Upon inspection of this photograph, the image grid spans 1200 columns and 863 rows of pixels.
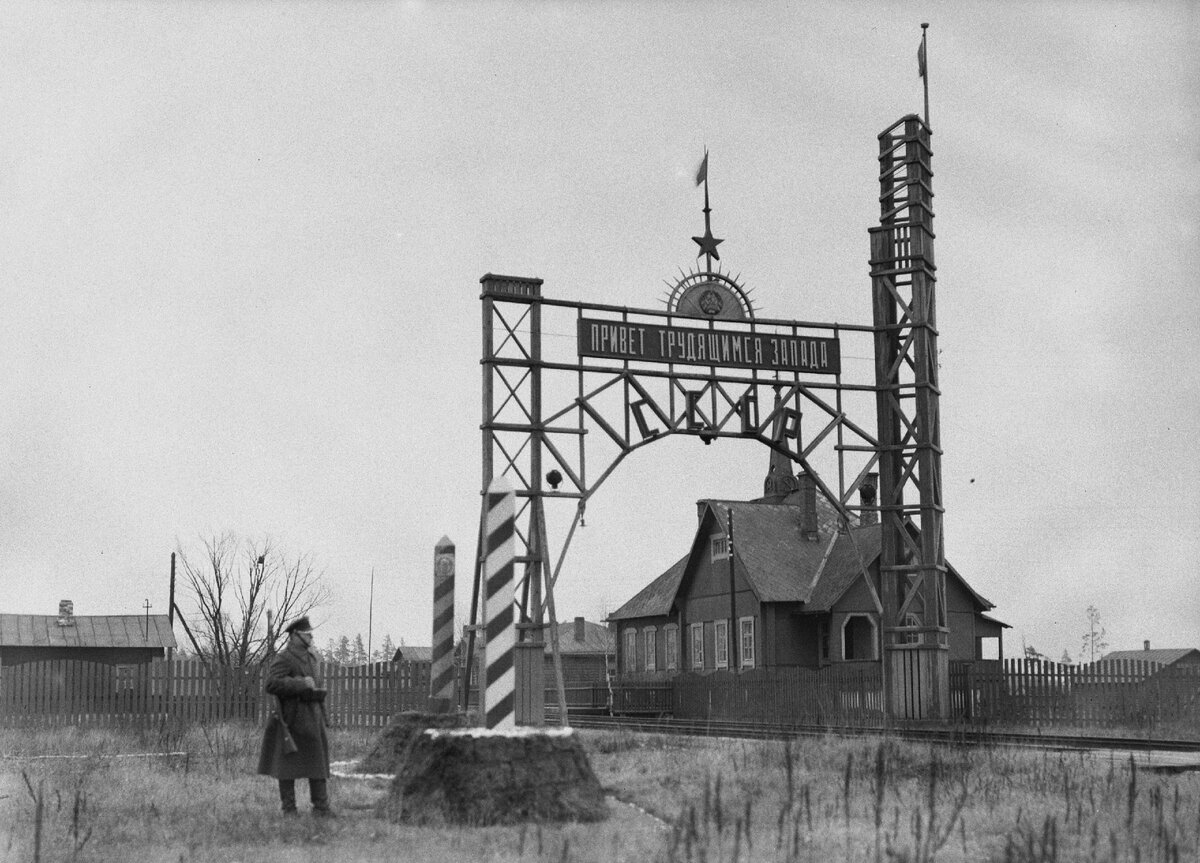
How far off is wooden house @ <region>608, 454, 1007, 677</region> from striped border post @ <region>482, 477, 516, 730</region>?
29538 millimetres

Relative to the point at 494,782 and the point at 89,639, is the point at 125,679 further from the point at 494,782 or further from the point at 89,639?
the point at 89,639

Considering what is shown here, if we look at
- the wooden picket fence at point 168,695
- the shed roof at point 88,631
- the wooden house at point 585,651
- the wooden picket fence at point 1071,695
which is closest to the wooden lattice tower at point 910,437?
the wooden picket fence at point 1071,695

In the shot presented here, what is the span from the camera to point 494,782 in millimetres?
9453

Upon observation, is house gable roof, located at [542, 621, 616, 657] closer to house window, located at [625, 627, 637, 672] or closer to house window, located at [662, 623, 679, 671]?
house window, located at [625, 627, 637, 672]

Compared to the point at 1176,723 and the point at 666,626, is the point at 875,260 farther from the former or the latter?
the point at 666,626

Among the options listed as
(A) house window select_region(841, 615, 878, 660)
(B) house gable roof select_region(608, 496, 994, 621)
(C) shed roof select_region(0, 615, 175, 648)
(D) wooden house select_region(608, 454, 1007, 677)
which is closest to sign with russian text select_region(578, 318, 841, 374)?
(D) wooden house select_region(608, 454, 1007, 677)

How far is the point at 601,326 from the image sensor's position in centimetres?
2330

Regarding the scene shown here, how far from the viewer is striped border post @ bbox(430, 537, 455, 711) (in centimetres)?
1449

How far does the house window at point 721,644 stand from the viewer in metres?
45.2

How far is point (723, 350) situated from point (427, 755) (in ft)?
49.5

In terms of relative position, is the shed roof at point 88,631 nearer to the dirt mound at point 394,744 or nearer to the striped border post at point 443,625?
the dirt mound at point 394,744

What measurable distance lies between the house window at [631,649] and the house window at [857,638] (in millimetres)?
11461

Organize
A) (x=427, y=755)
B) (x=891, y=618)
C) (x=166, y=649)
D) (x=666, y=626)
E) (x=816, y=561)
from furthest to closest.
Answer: (x=166, y=649)
(x=666, y=626)
(x=816, y=561)
(x=891, y=618)
(x=427, y=755)

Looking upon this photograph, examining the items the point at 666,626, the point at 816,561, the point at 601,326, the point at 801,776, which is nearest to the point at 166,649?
the point at 666,626
